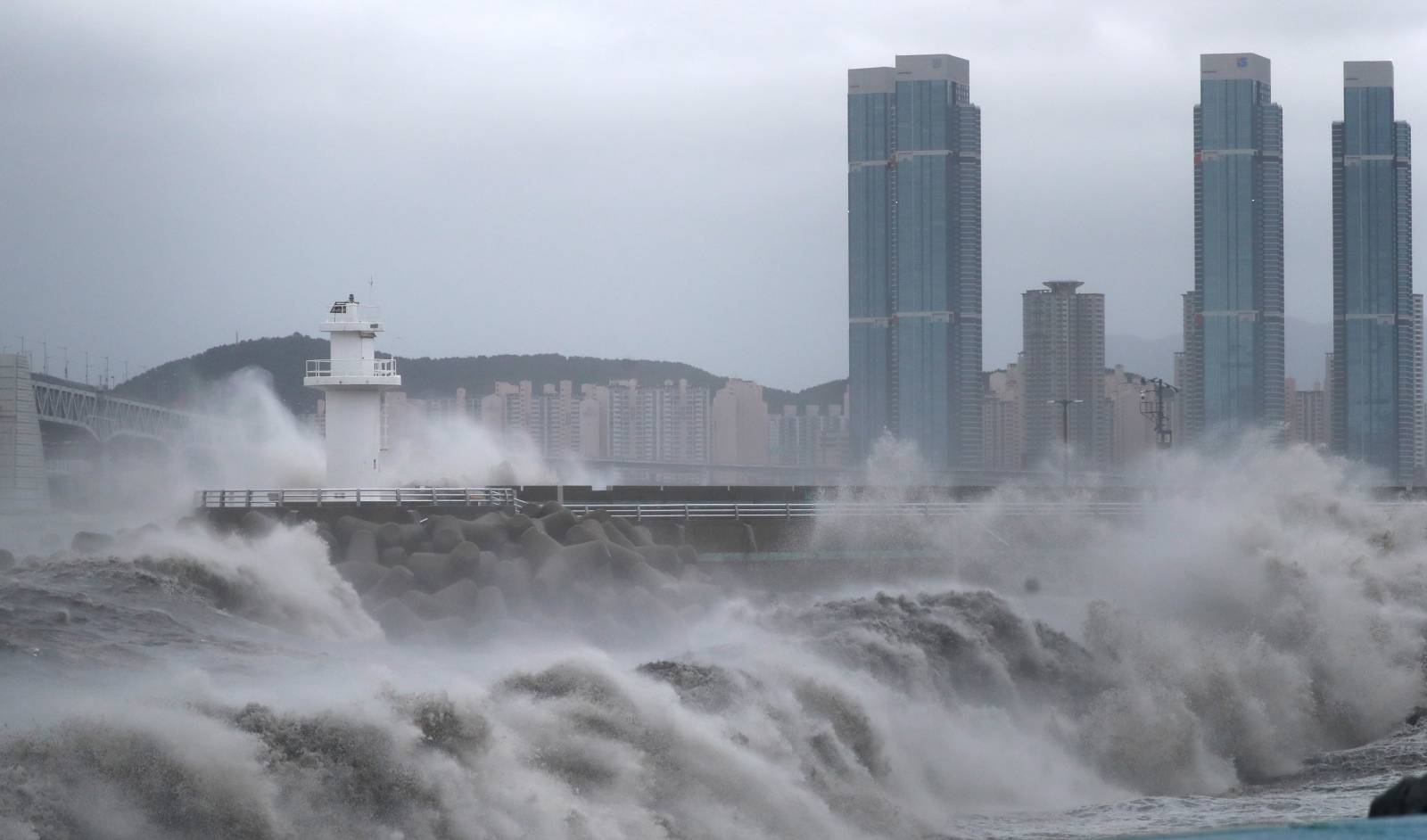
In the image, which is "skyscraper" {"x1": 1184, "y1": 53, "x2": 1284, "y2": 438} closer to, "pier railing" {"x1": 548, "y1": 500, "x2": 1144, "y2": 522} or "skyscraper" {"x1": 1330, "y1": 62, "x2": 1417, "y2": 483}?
"skyscraper" {"x1": 1330, "y1": 62, "x2": 1417, "y2": 483}

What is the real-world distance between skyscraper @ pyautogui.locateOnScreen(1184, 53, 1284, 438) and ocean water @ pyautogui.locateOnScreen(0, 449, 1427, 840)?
6362cm

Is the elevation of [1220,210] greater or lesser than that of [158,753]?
greater

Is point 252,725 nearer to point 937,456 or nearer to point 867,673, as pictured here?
point 867,673

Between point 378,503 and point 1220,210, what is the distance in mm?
79127

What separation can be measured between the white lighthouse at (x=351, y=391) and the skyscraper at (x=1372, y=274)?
73542 mm

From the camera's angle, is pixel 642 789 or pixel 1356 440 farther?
pixel 1356 440

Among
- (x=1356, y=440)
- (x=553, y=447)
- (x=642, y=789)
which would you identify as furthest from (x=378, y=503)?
(x=1356, y=440)

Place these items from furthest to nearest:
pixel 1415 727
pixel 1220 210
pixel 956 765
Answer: pixel 1220 210 < pixel 1415 727 < pixel 956 765

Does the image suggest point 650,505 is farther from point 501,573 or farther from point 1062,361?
point 1062,361

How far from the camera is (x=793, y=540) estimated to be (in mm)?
27531

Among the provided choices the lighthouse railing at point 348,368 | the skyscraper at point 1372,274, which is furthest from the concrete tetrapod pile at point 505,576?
the skyscraper at point 1372,274

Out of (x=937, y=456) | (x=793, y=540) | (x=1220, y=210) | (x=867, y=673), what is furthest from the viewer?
(x=1220, y=210)

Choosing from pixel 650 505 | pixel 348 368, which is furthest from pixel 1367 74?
pixel 348 368

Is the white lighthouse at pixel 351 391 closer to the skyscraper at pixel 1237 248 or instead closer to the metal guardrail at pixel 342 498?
the metal guardrail at pixel 342 498
